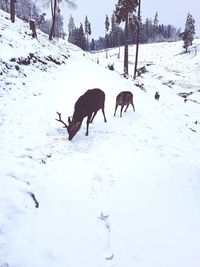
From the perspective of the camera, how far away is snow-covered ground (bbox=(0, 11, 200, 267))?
19.6 ft

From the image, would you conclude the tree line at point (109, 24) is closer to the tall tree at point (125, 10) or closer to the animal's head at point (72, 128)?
the tall tree at point (125, 10)

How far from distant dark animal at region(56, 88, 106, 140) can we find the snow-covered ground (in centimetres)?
42

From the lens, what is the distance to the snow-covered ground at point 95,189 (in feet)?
19.6

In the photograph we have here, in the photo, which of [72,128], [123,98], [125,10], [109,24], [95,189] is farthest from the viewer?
[109,24]

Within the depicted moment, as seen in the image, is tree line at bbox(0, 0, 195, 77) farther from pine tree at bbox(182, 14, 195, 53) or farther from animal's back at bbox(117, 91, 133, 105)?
animal's back at bbox(117, 91, 133, 105)

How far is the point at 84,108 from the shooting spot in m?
11.7

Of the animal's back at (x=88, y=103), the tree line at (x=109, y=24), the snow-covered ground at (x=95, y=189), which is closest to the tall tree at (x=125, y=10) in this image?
the tree line at (x=109, y=24)

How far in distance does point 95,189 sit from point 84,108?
14.7 ft

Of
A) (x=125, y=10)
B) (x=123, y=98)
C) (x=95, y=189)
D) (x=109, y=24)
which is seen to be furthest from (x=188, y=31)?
(x=95, y=189)

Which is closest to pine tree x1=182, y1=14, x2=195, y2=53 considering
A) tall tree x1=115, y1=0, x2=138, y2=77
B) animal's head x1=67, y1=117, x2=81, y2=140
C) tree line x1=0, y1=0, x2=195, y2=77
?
tree line x1=0, y1=0, x2=195, y2=77

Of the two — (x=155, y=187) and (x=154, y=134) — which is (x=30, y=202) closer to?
(x=155, y=187)

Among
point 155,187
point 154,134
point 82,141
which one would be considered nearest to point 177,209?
point 155,187

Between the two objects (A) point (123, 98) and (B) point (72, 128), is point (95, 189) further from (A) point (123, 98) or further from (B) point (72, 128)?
(A) point (123, 98)

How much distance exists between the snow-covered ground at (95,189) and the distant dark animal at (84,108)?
1.36 ft
